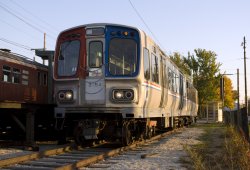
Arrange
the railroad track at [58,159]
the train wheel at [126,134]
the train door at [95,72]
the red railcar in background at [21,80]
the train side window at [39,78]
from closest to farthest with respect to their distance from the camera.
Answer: the railroad track at [58,159], the train door at [95,72], the train wheel at [126,134], the red railcar in background at [21,80], the train side window at [39,78]

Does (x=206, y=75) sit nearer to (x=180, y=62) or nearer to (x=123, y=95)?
(x=180, y=62)

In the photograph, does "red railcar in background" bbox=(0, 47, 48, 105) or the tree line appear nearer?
"red railcar in background" bbox=(0, 47, 48, 105)

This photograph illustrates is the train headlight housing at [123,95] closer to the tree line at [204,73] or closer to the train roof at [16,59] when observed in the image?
the train roof at [16,59]

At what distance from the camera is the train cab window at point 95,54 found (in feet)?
36.9

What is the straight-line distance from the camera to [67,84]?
1131 cm

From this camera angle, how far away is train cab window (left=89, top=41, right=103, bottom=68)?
36.9 ft

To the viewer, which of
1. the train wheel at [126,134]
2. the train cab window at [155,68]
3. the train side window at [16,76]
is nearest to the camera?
the train wheel at [126,134]

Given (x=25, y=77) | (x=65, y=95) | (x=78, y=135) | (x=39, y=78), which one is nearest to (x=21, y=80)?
(x=25, y=77)

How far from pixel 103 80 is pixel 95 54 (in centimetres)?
90

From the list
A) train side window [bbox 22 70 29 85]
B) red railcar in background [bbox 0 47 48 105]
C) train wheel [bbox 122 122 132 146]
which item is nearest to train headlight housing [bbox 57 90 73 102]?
train wheel [bbox 122 122 132 146]

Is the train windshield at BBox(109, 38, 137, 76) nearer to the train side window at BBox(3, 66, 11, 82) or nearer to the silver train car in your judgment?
the silver train car

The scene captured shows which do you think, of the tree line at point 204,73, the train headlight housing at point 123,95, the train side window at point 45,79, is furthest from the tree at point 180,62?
the train headlight housing at point 123,95

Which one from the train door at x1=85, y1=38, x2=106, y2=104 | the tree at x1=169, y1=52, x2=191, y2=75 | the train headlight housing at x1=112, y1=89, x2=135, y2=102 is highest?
the tree at x1=169, y1=52, x2=191, y2=75

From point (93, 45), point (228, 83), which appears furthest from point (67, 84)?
point (228, 83)
